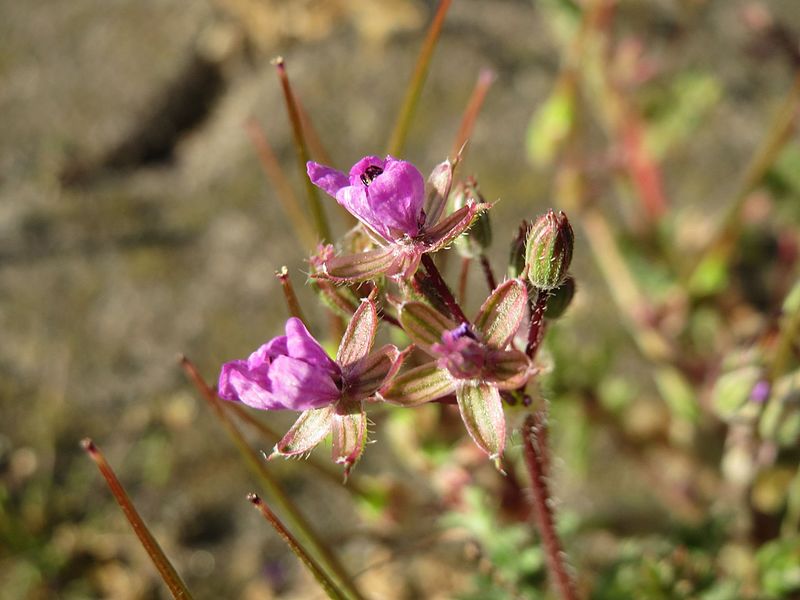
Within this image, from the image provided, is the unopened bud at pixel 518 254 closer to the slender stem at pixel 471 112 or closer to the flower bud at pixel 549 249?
the flower bud at pixel 549 249

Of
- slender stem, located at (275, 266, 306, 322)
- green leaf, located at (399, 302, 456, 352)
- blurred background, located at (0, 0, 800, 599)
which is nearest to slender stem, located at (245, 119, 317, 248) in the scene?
blurred background, located at (0, 0, 800, 599)

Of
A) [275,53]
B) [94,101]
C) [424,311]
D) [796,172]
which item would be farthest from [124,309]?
[796,172]

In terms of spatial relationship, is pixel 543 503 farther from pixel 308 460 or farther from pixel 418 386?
pixel 308 460

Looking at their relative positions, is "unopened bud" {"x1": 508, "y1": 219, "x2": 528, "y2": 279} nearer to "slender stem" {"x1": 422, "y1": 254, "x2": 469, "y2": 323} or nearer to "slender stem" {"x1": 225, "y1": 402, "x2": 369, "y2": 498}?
"slender stem" {"x1": 422, "y1": 254, "x2": 469, "y2": 323}

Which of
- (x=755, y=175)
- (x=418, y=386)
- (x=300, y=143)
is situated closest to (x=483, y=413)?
(x=418, y=386)

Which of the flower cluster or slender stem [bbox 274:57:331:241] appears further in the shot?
slender stem [bbox 274:57:331:241]

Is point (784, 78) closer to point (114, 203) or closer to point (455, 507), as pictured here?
point (455, 507)

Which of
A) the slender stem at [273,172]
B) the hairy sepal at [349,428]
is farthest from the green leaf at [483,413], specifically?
the slender stem at [273,172]
